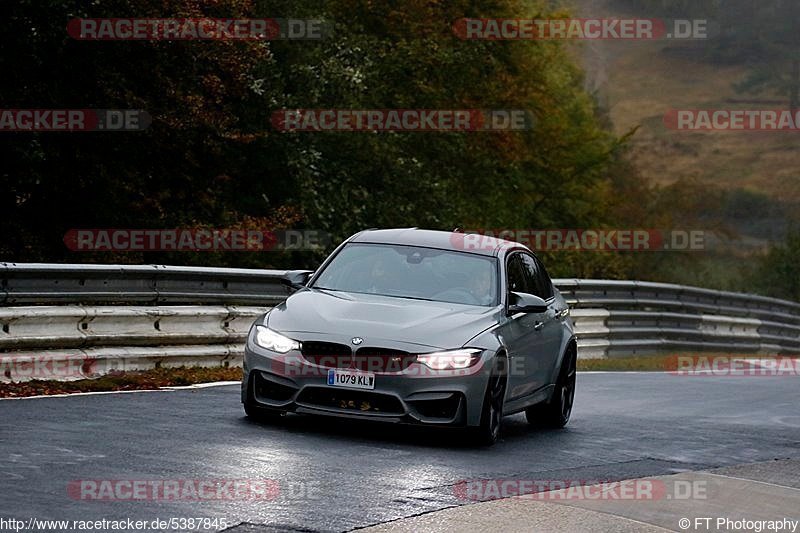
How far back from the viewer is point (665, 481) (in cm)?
1011

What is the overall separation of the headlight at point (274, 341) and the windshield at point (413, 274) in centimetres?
108

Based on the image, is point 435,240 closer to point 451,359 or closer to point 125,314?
point 451,359

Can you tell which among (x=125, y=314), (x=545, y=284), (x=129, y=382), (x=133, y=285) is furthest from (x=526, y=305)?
(x=133, y=285)

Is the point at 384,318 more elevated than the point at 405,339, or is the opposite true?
the point at 384,318

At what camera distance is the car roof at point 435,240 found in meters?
12.7

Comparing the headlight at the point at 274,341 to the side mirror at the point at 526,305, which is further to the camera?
the side mirror at the point at 526,305

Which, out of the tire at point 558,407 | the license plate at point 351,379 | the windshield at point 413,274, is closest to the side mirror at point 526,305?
the windshield at point 413,274

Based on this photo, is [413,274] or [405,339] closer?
[405,339]

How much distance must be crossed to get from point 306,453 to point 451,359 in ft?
4.79

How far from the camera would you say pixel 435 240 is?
42.0 ft

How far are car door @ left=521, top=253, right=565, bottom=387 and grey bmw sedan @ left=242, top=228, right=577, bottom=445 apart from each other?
37 millimetres

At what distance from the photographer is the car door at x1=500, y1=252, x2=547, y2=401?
470 inches

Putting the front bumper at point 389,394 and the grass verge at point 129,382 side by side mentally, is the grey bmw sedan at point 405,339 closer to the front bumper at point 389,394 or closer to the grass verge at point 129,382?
the front bumper at point 389,394

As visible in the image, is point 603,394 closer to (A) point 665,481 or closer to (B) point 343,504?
(A) point 665,481
